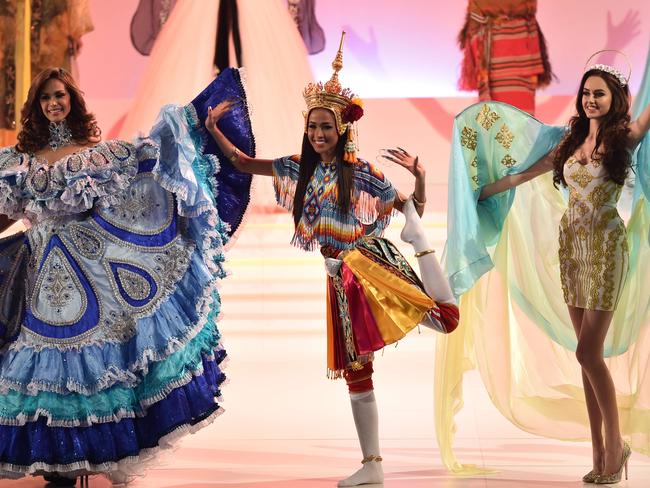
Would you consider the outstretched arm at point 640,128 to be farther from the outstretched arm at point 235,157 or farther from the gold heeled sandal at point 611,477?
the outstretched arm at point 235,157

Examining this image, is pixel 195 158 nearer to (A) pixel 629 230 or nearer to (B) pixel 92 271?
(B) pixel 92 271

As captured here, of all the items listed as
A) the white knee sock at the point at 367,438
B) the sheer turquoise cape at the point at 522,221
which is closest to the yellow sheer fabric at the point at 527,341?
the sheer turquoise cape at the point at 522,221

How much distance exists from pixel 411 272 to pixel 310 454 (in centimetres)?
97

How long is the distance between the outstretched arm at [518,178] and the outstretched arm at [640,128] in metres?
0.37

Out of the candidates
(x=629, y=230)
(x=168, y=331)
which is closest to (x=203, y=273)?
(x=168, y=331)

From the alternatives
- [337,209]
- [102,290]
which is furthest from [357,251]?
[102,290]

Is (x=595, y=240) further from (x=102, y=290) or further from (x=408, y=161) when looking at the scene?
(x=102, y=290)

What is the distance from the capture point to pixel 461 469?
4168 millimetres

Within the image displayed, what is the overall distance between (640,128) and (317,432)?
195cm

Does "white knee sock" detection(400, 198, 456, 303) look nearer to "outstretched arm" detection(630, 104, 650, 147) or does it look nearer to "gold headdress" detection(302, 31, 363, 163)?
"gold headdress" detection(302, 31, 363, 163)

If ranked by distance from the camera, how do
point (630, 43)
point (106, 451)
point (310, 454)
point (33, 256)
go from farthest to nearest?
point (630, 43), point (310, 454), point (33, 256), point (106, 451)

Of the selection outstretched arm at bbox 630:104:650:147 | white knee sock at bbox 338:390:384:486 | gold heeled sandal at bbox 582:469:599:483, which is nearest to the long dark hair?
white knee sock at bbox 338:390:384:486

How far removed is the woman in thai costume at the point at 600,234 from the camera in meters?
3.97

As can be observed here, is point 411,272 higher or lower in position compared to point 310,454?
higher
